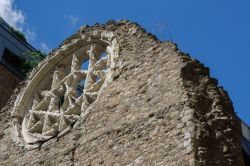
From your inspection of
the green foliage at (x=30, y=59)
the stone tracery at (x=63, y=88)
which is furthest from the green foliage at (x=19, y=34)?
the stone tracery at (x=63, y=88)

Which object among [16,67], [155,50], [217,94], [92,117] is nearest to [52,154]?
[92,117]

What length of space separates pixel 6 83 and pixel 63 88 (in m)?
3.37

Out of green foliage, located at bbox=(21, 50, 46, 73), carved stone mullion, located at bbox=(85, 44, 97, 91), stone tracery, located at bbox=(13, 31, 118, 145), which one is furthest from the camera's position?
green foliage, located at bbox=(21, 50, 46, 73)

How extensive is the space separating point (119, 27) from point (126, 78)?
154 centimetres

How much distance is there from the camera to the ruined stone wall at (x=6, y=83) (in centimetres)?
1168

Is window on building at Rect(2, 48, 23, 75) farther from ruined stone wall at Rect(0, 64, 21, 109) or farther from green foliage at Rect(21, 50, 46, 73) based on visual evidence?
ruined stone wall at Rect(0, 64, 21, 109)

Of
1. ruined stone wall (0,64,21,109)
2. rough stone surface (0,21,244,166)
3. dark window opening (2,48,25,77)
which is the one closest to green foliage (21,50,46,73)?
dark window opening (2,48,25,77)

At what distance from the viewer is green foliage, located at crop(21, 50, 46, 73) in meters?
13.3

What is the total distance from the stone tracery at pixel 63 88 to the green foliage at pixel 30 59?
3.45 metres

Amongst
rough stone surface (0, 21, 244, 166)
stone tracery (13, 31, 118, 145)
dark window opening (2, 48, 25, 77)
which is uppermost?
dark window opening (2, 48, 25, 77)

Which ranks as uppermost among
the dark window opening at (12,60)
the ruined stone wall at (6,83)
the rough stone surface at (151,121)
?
the dark window opening at (12,60)

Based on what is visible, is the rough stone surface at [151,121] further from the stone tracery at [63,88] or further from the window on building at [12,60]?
the window on building at [12,60]

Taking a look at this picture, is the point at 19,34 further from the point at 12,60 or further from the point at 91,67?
the point at 91,67

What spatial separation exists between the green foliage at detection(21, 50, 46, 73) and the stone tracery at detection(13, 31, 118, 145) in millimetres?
3449
